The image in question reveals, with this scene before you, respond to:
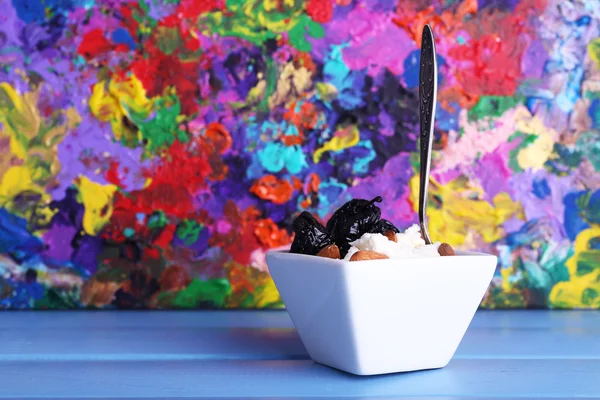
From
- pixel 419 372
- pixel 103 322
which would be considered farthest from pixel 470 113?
pixel 103 322

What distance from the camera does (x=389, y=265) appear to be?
28.8 inches

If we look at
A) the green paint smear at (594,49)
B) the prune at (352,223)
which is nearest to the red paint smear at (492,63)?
the green paint smear at (594,49)

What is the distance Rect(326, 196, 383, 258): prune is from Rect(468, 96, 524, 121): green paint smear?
1.42 ft

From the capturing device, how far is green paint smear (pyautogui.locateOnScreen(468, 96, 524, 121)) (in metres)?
1.22

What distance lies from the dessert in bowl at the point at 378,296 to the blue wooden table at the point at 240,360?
0.03m

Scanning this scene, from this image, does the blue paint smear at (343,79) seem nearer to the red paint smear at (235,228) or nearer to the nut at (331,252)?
the red paint smear at (235,228)

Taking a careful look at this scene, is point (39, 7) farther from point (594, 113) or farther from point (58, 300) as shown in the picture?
point (594, 113)

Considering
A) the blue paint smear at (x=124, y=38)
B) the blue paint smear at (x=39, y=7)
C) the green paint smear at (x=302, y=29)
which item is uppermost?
the green paint smear at (x=302, y=29)

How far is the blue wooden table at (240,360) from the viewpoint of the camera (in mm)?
736

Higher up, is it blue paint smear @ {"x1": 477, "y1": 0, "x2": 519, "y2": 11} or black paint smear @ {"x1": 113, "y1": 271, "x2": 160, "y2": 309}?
blue paint smear @ {"x1": 477, "y1": 0, "x2": 519, "y2": 11}

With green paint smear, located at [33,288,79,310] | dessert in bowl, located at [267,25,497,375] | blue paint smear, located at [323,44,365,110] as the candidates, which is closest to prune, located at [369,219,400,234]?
dessert in bowl, located at [267,25,497,375]

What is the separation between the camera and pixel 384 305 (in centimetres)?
74

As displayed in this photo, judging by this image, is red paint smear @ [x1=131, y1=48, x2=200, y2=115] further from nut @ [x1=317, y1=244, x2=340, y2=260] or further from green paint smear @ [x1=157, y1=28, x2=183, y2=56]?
nut @ [x1=317, y1=244, x2=340, y2=260]

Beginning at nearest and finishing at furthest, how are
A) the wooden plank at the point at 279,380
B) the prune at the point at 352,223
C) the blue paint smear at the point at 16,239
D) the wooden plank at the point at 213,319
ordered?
1. the wooden plank at the point at 279,380
2. the prune at the point at 352,223
3. the wooden plank at the point at 213,319
4. the blue paint smear at the point at 16,239
